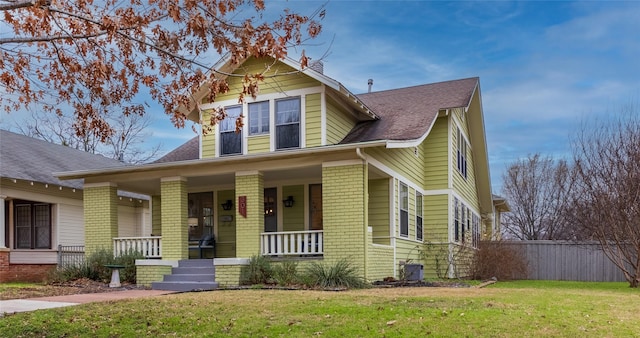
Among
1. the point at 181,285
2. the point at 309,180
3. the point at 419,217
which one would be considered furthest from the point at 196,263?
the point at 419,217

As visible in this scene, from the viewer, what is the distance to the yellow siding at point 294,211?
16078 millimetres

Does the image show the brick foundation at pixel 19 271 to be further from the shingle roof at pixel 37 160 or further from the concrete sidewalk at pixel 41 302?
the concrete sidewalk at pixel 41 302

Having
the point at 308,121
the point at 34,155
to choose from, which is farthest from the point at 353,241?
the point at 34,155

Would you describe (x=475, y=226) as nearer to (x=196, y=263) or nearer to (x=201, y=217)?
(x=201, y=217)

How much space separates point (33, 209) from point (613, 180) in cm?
1852

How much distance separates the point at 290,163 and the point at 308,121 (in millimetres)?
1780

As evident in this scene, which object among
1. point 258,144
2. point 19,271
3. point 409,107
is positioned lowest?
point 19,271

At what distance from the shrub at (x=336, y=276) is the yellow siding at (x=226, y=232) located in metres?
5.17

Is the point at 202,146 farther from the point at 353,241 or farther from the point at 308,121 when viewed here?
the point at 353,241

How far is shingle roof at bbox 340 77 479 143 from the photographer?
14852mm

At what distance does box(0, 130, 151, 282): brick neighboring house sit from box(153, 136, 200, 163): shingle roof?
5.91 ft

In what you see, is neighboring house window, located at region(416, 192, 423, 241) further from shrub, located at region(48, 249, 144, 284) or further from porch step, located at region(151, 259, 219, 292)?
shrub, located at region(48, 249, 144, 284)

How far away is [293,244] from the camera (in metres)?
13.4

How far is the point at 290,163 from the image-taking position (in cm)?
1329
